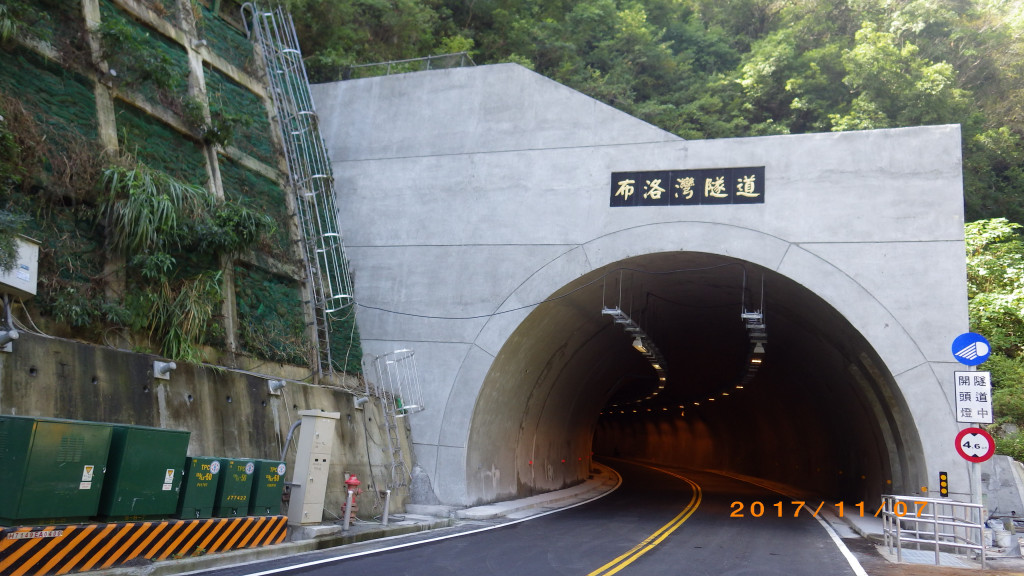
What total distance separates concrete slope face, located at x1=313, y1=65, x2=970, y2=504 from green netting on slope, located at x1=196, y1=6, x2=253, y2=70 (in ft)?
7.80

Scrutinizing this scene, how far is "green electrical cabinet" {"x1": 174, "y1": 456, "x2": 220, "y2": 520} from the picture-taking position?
9.70m

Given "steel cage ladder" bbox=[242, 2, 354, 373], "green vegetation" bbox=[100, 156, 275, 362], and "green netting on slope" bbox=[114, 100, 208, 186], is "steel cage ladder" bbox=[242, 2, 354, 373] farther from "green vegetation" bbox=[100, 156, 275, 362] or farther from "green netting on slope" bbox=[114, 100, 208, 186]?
"green vegetation" bbox=[100, 156, 275, 362]

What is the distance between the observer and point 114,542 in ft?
27.7

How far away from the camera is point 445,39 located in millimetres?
25844

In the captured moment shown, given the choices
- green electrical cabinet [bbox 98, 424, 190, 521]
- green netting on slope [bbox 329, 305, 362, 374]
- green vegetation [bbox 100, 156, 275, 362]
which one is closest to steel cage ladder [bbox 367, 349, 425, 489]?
green netting on slope [bbox 329, 305, 362, 374]

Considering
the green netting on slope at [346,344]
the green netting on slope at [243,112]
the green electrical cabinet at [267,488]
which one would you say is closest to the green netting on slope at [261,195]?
the green netting on slope at [243,112]

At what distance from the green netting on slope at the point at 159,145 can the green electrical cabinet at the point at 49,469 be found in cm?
653

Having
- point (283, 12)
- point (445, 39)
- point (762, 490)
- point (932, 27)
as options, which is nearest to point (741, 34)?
point (932, 27)

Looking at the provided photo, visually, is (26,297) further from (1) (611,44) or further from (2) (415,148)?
(1) (611,44)

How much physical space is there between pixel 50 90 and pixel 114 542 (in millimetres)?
7749

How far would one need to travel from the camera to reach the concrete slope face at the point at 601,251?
598 inches

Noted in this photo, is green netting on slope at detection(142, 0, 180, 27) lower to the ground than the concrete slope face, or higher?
higher

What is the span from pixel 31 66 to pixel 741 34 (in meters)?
28.9
